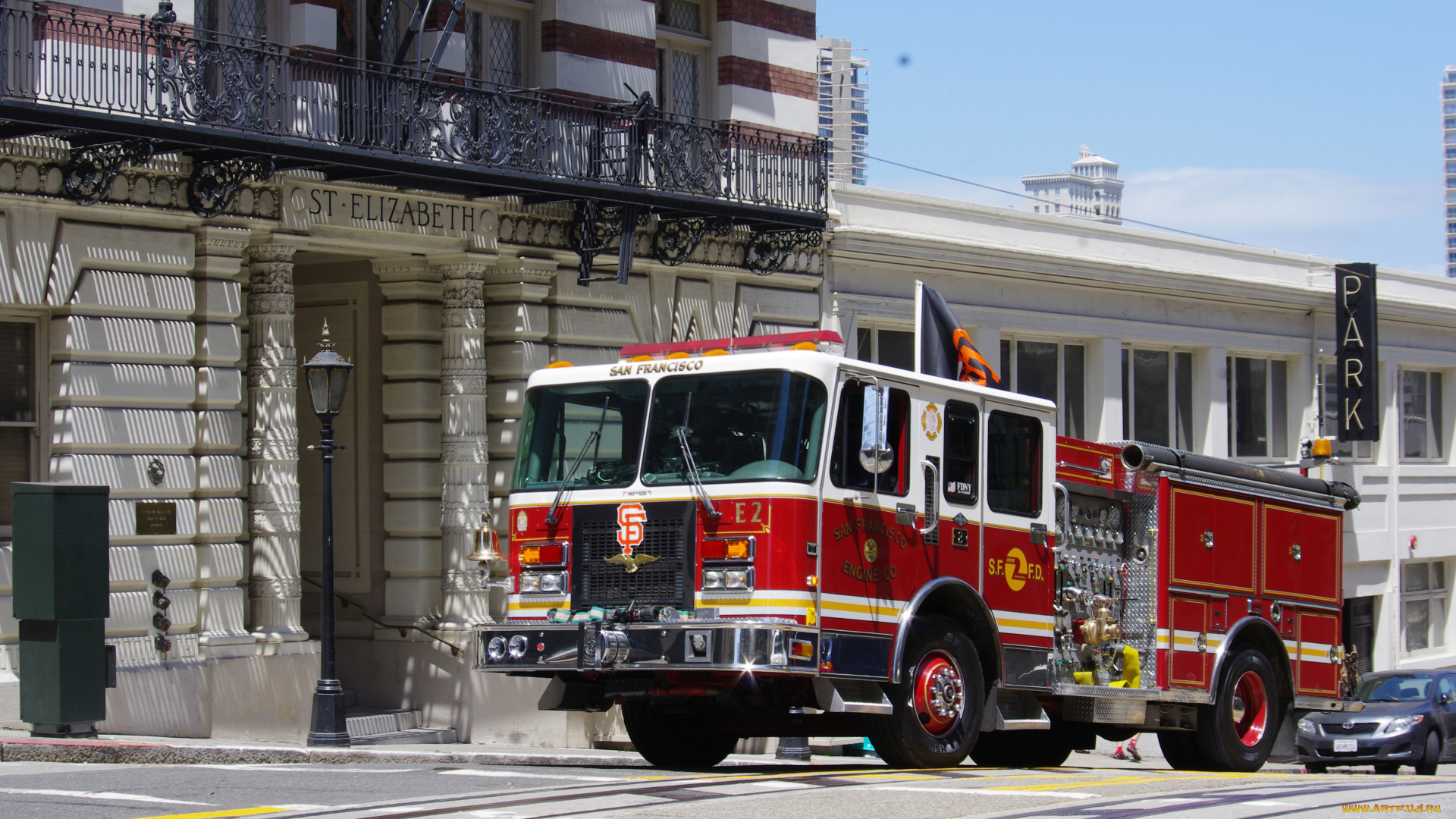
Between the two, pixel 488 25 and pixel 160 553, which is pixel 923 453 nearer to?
pixel 160 553

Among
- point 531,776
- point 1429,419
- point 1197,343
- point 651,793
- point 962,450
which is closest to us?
point 651,793

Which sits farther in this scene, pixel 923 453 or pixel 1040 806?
pixel 923 453

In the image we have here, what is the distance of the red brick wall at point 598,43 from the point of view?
2025 centimetres

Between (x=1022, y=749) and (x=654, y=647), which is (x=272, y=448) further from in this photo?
(x=1022, y=749)

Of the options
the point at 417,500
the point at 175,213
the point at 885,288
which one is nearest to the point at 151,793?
the point at 175,213

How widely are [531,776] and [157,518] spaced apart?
589 centimetres

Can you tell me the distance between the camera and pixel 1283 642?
1589 centimetres

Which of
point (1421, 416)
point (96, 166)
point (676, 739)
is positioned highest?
point (96, 166)

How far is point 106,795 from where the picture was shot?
1041 centimetres

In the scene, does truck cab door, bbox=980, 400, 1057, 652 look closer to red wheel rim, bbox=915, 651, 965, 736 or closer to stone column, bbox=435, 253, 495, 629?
red wheel rim, bbox=915, 651, 965, 736

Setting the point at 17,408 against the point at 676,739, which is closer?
the point at 676,739

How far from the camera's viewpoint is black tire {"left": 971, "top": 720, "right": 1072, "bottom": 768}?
14961mm

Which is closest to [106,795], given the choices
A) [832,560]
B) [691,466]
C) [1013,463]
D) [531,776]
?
[531,776]

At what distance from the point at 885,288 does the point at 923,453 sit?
11.8m
